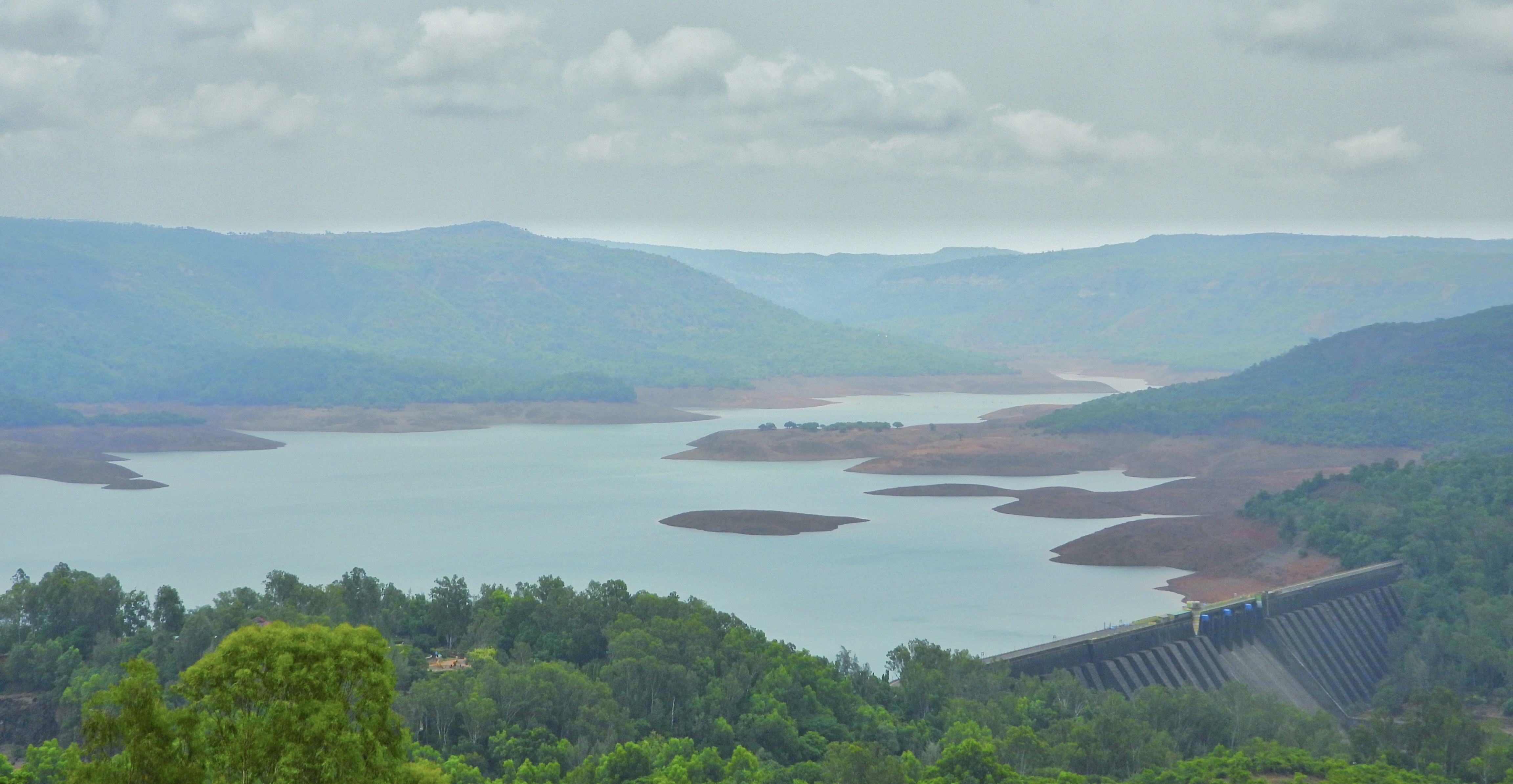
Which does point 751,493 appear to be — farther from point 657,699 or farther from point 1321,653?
point 657,699

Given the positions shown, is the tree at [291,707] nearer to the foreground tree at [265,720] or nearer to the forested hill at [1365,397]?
the foreground tree at [265,720]

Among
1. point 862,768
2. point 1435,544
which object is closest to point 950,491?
point 1435,544

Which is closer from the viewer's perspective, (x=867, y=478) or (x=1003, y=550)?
(x=1003, y=550)

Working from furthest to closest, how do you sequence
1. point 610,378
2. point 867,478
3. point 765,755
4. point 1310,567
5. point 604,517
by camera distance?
point 610,378, point 867,478, point 604,517, point 1310,567, point 765,755

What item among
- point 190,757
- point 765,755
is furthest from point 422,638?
point 190,757

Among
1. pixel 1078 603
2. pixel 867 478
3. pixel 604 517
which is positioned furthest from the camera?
pixel 867 478

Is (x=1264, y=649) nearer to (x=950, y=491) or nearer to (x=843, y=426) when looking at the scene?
(x=950, y=491)

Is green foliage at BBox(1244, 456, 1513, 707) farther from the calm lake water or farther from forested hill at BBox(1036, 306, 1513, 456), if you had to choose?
forested hill at BBox(1036, 306, 1513, 456)
